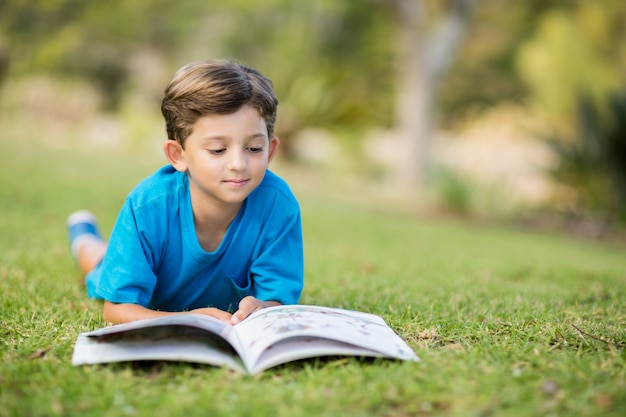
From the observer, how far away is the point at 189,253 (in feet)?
9.44

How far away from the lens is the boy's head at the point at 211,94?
2.65 m

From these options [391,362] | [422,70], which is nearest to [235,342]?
[391,362]

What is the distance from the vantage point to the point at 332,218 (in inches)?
336

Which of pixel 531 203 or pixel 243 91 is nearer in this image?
pixel 243 91

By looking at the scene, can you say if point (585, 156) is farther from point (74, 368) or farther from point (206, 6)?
point (206, 6)

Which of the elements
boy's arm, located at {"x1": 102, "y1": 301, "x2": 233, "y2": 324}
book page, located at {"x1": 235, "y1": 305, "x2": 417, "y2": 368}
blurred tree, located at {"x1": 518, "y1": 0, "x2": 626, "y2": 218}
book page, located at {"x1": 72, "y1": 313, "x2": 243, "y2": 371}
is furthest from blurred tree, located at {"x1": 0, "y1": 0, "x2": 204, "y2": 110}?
book page, located at {"x1": 235, "y1": 305, "x2": 417, "y2": 368}

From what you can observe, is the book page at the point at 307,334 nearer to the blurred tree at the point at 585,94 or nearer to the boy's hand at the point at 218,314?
the boy's hand at the point at 218,314

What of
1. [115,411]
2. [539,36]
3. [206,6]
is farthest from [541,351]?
[206,6]

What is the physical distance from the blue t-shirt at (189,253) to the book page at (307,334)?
45cm

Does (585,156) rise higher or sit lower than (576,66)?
lower

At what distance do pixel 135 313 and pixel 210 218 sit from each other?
0.54 meters

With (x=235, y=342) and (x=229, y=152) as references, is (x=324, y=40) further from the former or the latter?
(x=235, y=342)

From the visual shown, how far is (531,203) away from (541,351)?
918cm

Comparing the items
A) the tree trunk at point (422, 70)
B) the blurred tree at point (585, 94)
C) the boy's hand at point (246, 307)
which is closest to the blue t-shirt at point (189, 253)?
the boy's hand at point (246, 307)
